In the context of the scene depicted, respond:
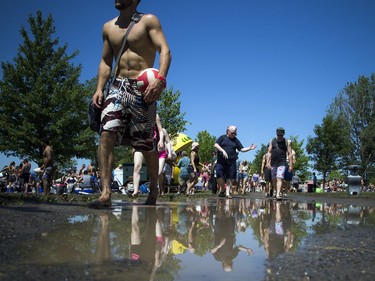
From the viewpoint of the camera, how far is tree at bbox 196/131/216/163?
241 feet

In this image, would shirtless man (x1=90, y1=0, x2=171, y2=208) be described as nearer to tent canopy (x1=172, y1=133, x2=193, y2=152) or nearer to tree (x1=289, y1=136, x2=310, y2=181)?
tent canopy (x1=172, y1=133, x2=193, y2=152)

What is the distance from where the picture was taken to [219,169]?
40.2 feet

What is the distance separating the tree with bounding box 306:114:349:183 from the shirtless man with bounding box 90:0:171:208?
1769 inches

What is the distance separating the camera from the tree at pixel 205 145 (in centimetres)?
7331

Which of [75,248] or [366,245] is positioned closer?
[75,248]

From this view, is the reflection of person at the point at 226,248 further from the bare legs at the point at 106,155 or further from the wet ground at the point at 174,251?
the bare legs at the point at 106,155

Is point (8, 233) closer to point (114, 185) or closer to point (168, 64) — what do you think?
point (168, 64)

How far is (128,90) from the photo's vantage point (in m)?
5.05

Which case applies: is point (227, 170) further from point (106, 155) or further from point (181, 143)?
point (181, 143)

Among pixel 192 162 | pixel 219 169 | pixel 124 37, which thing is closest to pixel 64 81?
pixel 192 162

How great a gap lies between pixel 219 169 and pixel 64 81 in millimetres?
23590

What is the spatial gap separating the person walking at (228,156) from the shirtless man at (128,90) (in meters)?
6.89

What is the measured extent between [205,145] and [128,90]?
70.6 meters

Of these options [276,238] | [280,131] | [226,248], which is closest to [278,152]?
[280,131]
